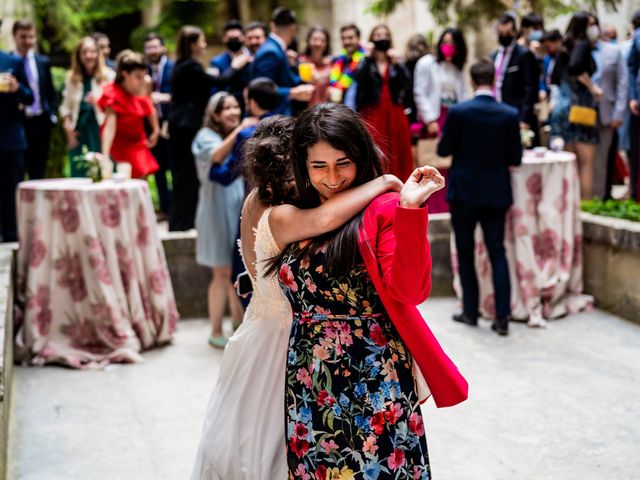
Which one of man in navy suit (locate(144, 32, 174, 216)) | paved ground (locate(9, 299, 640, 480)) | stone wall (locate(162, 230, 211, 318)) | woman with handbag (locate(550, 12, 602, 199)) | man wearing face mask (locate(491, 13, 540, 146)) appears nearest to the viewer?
paved ground (locate(9, 299, 640, 480))

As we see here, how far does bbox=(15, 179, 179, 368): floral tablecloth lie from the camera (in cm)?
591

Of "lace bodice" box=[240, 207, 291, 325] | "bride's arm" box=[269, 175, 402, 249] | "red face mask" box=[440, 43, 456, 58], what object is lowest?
"lace bodice" box=[240, 207, 291, 325]

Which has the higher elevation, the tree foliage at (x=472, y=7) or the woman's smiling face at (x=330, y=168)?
the tree foliage at (x=472, y=7)

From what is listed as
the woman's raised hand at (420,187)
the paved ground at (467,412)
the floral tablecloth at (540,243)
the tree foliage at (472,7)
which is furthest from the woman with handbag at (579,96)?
the woman's raised hand at (420,187)

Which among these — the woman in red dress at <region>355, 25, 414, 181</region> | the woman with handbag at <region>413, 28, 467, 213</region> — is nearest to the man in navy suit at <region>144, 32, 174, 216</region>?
the woman in red dress at <region>355, 25, 414, 181</region>

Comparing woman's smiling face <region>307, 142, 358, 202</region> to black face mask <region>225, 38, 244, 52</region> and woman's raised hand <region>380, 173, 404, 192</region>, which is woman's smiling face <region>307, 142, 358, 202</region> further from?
black face mask <region>225, 38, 244, 52</region>

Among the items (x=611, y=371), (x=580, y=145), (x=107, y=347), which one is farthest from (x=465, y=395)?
(x=580, y=145)

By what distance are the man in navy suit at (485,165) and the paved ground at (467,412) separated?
0.55 m

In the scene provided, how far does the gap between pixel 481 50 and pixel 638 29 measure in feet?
10.6

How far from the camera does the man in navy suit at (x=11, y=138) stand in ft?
24.8

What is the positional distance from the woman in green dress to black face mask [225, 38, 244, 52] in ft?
4.57

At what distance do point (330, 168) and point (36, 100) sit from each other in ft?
19.5

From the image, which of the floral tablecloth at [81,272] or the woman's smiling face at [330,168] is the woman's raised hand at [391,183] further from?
the floral tablecloth at [81,272]

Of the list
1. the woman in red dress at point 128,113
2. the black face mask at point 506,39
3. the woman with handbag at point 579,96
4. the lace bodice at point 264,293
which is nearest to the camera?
the lace bodice at point 264,293
